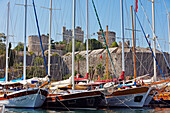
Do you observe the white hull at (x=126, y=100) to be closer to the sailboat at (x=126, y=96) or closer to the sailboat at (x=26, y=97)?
the sailboat at (x=126, y=96)

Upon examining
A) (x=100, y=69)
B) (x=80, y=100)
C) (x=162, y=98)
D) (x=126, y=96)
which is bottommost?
(x=162, y=98)

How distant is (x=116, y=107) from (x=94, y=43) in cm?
5392

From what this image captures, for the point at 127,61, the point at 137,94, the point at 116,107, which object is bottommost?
the point at 116,107

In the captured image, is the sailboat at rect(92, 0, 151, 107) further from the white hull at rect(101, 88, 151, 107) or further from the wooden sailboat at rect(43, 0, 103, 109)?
the wooden sailboat at rect(43, 0, 103, 109)

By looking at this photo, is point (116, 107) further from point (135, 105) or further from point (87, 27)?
point (87, 27)

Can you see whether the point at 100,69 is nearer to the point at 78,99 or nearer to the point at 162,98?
the point at 162,98

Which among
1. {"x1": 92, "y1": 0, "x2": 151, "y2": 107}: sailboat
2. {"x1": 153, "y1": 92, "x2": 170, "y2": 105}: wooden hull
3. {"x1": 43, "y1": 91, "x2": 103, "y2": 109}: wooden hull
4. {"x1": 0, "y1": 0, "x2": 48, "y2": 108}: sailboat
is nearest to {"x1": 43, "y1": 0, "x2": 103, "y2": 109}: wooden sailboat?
{"x1": 43, "y1": 91, "x2": 103, "y2": 109}: wooden hull

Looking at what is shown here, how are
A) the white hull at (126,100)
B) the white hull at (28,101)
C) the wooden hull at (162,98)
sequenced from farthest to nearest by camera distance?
1. the wooden hull at (162,98)
2. the white hull at (28,101)
3. the white hull at (126,100)

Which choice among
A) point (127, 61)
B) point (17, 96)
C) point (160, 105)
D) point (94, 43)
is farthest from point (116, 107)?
point (94, 43)

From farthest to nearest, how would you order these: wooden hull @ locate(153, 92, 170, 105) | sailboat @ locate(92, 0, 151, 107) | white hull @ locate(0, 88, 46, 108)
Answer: wooden hull @ locate(153, 92, 170, 105), white hull @ locate(0, 88, 46, 108), sailboat @ locate(92, 0, 151, 107)

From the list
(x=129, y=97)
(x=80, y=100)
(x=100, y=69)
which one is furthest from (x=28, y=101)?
(x=100, y=69)

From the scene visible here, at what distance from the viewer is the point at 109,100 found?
1892 cm

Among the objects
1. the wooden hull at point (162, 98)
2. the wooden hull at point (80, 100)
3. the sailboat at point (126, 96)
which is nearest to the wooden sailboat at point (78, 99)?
the wooden hull at point (80, 100)

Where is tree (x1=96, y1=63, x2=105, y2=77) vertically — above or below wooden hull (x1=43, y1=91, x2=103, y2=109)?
above
